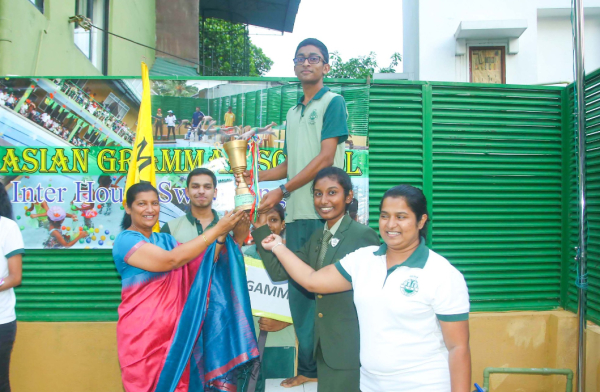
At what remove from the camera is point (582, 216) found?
3.73m

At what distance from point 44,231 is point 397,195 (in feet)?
10.7

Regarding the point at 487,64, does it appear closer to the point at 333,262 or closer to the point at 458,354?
the point at 333,262

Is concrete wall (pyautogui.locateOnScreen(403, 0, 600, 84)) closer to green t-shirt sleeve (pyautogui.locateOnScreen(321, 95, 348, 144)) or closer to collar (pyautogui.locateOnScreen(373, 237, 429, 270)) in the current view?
green t-shirt sleeve (pyautogui.locateOnScreen(321, 95, 348, 144))

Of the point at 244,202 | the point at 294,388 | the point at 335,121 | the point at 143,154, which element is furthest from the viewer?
the point at 294,388

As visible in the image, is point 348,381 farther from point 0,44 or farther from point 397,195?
point 0,44

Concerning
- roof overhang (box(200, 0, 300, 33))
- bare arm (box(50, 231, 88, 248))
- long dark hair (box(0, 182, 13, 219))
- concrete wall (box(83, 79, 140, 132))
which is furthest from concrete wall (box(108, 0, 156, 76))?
long dark hair (box(0, 182, 13, 219))

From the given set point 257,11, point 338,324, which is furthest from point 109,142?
point 257,11

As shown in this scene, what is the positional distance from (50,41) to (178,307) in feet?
13.4

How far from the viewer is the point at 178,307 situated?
2699 mm

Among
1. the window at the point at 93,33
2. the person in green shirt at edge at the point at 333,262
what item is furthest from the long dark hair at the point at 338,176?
the window at the point at 93,33

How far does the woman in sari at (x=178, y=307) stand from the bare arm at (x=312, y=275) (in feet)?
1.04

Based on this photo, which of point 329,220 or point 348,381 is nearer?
point 348,381

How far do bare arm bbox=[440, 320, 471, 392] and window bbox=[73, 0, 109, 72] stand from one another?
6131 mm

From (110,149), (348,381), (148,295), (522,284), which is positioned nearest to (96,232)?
(110,149)
